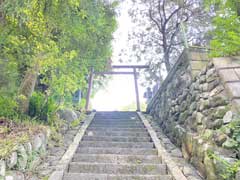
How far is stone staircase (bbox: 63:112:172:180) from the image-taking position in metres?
2.81

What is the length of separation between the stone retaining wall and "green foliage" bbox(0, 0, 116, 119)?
1859mm

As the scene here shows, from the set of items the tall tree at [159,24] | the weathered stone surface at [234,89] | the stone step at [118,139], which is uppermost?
the tall tree at [159,24]

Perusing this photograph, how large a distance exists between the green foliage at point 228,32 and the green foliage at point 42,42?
211 cm

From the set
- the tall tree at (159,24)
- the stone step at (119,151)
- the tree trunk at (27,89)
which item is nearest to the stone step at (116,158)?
the stone step at (119,151)

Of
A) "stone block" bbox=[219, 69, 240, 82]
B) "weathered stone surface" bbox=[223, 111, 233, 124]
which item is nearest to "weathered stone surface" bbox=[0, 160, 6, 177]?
"weathered stone surface" bbox=[223, 111, 233, 124]

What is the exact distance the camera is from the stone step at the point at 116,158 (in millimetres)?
3303

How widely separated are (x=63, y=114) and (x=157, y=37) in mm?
3896

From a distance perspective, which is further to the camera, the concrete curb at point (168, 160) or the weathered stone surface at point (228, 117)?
the concrete curb at point (168, 160)

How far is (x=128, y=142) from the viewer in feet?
13.6

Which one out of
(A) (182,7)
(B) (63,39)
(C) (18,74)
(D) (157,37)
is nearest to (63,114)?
(C) (18,74)

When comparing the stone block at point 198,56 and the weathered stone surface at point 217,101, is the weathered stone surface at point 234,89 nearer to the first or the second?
the weathered stone surface at point 217,101

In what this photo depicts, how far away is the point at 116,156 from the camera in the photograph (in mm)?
3357

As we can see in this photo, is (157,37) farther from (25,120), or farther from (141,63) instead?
(25,120)

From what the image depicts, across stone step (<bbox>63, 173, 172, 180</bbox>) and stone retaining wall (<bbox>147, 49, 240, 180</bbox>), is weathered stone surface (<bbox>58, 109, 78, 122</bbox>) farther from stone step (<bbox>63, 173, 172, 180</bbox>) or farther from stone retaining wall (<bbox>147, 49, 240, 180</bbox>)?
stone step (<bbox>63, 173, 172, 180</bbox>)
